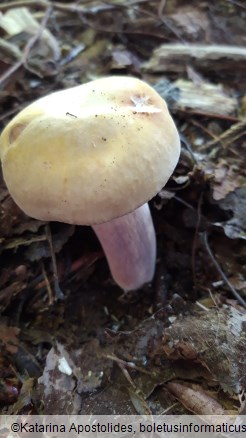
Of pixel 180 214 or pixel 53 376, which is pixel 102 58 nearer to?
pixel 180 214

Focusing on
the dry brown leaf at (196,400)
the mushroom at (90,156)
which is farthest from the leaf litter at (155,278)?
the mushroom at (90,156)

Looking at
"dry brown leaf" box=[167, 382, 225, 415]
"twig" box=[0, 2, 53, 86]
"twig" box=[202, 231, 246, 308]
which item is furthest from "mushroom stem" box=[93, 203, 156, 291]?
"twig" box=[0, 2, 53, 86]

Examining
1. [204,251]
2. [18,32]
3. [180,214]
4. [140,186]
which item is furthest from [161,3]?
[140,186]

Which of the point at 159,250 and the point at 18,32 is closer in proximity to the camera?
the point at 159,250

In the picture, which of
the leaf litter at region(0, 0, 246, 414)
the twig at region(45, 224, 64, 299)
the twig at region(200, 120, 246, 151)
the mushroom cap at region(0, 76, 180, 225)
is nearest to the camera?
the mushroom cap at region(0, 76, 180, 225)

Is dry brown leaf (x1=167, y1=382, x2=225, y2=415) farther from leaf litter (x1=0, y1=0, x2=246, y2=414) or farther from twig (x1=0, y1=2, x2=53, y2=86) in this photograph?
twig (x1=0, y1=2, x2=53, y2=86)

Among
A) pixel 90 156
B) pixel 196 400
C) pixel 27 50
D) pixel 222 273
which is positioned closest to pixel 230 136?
pixel 222 273

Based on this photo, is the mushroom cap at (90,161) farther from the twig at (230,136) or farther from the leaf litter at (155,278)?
the twig at (230,136)
